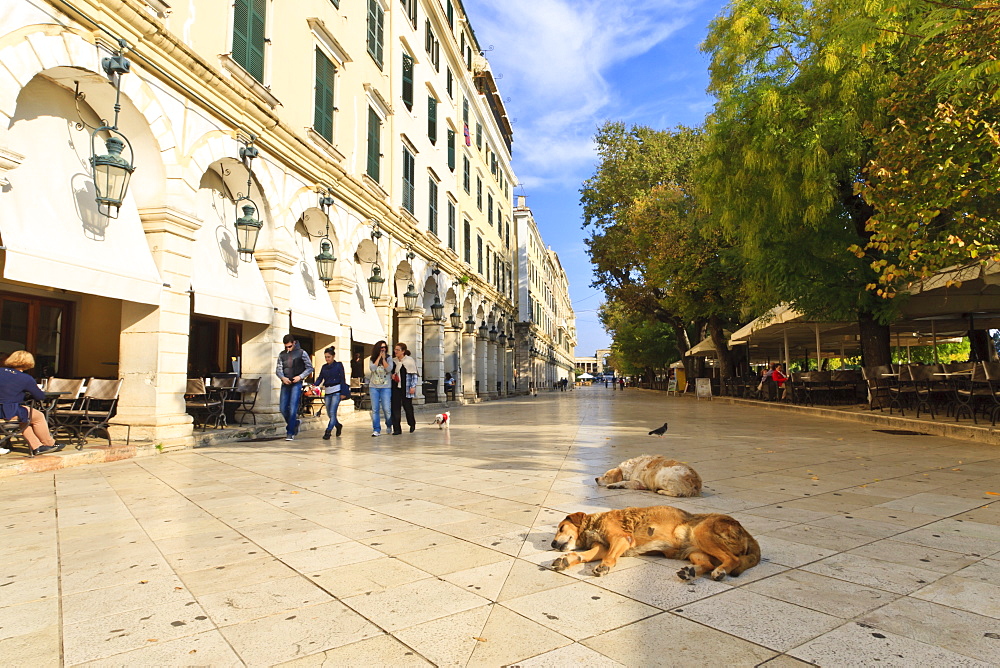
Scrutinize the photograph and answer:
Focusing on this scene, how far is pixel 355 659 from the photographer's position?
2.18 meters

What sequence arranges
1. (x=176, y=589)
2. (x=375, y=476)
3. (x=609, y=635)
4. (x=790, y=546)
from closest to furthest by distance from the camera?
1. (x=609, y=635)
2. (x=176, y=589)
3. (x=790, y=546)
4. (x=375, y=476)

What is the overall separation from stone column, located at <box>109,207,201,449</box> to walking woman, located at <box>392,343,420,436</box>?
335 cm

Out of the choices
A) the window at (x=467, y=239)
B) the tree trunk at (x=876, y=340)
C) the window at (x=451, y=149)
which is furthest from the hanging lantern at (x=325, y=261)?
the window at (x=467, y=239)

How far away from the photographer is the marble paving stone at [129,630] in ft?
7.50

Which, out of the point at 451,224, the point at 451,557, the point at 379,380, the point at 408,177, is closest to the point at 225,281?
the point at 379,380

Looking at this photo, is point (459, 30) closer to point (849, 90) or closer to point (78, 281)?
point (849, 90)

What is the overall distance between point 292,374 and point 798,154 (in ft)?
33.1

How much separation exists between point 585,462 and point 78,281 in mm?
6496

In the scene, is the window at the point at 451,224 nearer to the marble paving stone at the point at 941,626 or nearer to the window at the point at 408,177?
the window at the point at 408,177

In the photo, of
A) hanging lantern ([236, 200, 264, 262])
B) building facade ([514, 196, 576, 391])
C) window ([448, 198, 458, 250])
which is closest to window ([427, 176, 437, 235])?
window ([448, 198, 458, 250])

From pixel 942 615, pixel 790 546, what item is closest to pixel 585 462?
pixel 790 546

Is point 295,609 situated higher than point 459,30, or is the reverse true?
point 459,30

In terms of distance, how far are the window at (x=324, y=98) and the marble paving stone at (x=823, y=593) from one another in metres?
12.8

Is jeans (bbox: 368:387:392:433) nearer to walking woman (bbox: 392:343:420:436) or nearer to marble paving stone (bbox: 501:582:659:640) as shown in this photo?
walking woman (bbox: 392:343:420:436)
